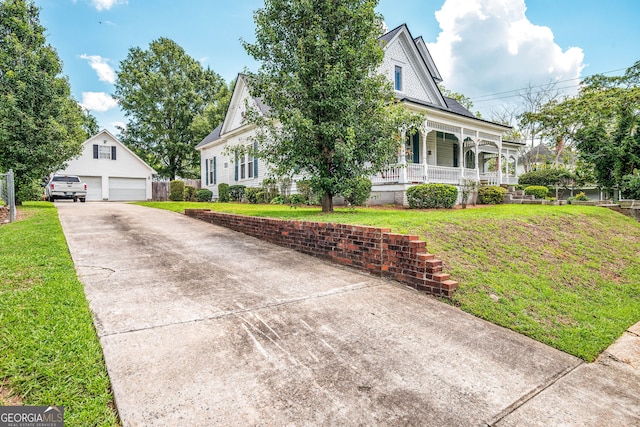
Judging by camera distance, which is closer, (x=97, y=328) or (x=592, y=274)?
(x=97, y=328)

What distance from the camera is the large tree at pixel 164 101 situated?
32.5 metres

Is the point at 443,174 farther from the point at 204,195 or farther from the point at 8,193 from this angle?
the point at 204,195

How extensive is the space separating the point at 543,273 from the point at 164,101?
34.7m

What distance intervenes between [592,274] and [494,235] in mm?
1577

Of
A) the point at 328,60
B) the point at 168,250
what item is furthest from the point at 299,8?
the point at 168,250

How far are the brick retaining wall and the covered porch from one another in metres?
4.54

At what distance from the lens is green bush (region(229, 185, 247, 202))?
1955 cm

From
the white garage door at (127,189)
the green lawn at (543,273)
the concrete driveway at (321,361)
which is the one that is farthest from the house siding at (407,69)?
the white garage door at (127,189)

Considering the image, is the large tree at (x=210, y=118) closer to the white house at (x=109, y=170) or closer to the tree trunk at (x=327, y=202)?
the white house at (x=109, y=170)

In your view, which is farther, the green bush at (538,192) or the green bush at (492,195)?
the green bush at (538,192)

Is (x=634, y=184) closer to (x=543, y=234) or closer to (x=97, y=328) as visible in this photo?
(x=543, y=234)

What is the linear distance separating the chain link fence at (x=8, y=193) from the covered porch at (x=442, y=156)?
10.3 metres

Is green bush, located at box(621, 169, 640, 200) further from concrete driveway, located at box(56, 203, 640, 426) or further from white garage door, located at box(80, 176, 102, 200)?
white garage door, located at box(80, 176, 102, 200)

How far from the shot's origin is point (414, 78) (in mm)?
17734
